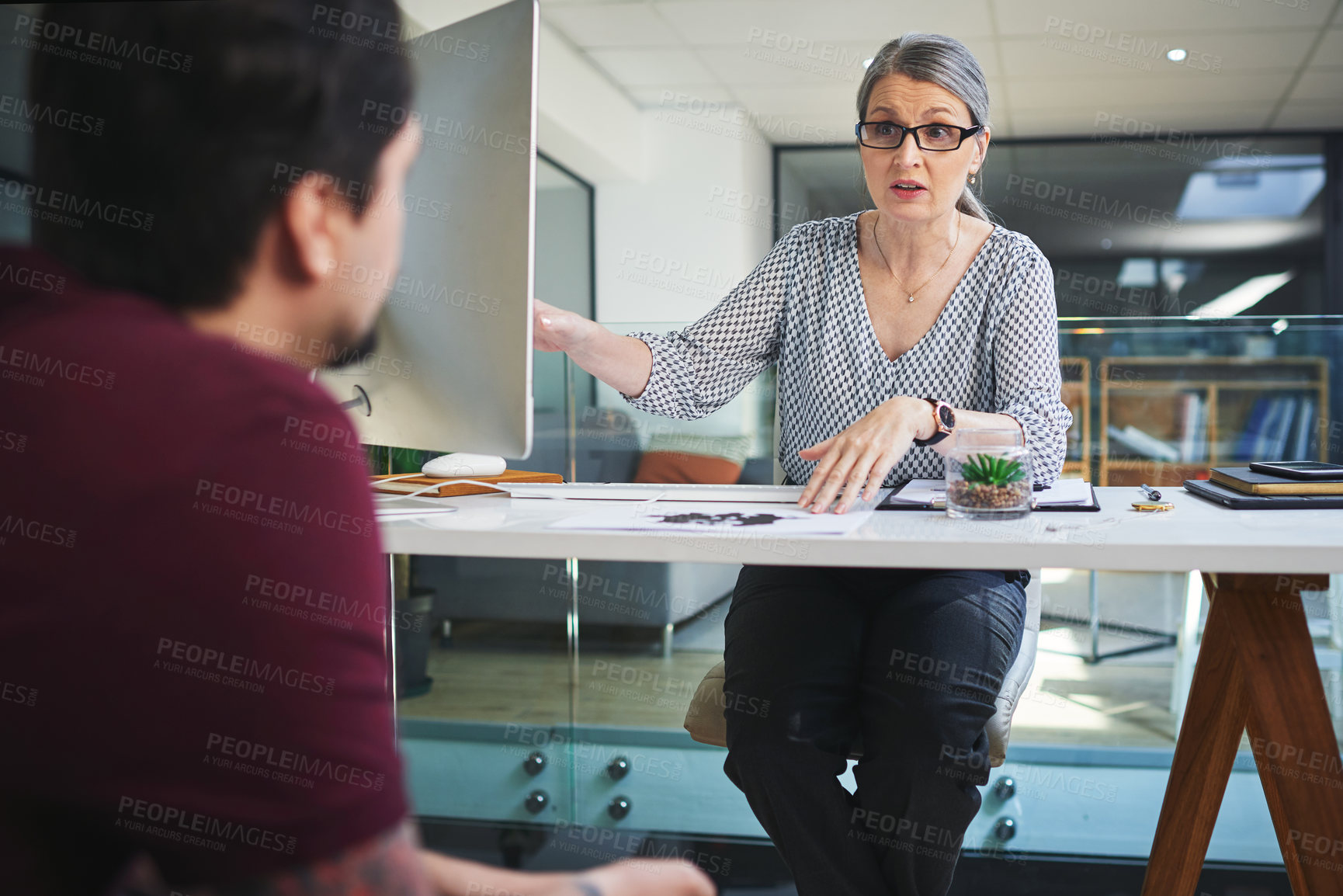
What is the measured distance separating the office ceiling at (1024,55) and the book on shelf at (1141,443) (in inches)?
76.3

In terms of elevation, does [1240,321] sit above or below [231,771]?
above

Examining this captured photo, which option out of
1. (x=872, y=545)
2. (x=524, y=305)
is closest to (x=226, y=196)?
(x=524, y=305)

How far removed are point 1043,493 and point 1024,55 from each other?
3.91m

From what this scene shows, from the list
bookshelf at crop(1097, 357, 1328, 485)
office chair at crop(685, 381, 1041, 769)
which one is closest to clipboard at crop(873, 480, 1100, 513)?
office chair at crop(685, 381, 1041, 769)

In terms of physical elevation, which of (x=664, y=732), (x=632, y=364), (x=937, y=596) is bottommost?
(x=664, y=732)

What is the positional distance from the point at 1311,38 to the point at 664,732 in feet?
13.5

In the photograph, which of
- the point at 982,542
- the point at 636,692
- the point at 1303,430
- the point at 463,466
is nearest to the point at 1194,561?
the point at 982,542

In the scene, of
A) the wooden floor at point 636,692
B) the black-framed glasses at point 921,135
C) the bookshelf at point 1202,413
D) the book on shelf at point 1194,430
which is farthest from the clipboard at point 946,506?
the book on shelf at point 1194,430

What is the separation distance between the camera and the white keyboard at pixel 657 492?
1.17 metres

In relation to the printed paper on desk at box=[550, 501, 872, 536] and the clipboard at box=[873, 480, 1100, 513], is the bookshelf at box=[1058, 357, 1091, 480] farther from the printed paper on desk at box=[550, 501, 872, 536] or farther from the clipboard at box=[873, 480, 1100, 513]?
the printed paper on desk at box=[550, 501, 872, 536]

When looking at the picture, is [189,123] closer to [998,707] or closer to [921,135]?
[998,707]

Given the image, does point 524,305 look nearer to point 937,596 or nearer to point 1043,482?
point 937,596

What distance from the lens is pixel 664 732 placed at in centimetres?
208

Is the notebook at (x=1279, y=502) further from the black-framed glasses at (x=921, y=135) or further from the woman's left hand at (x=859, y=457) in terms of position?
the black-framed glasses at (x=921, y=135)
